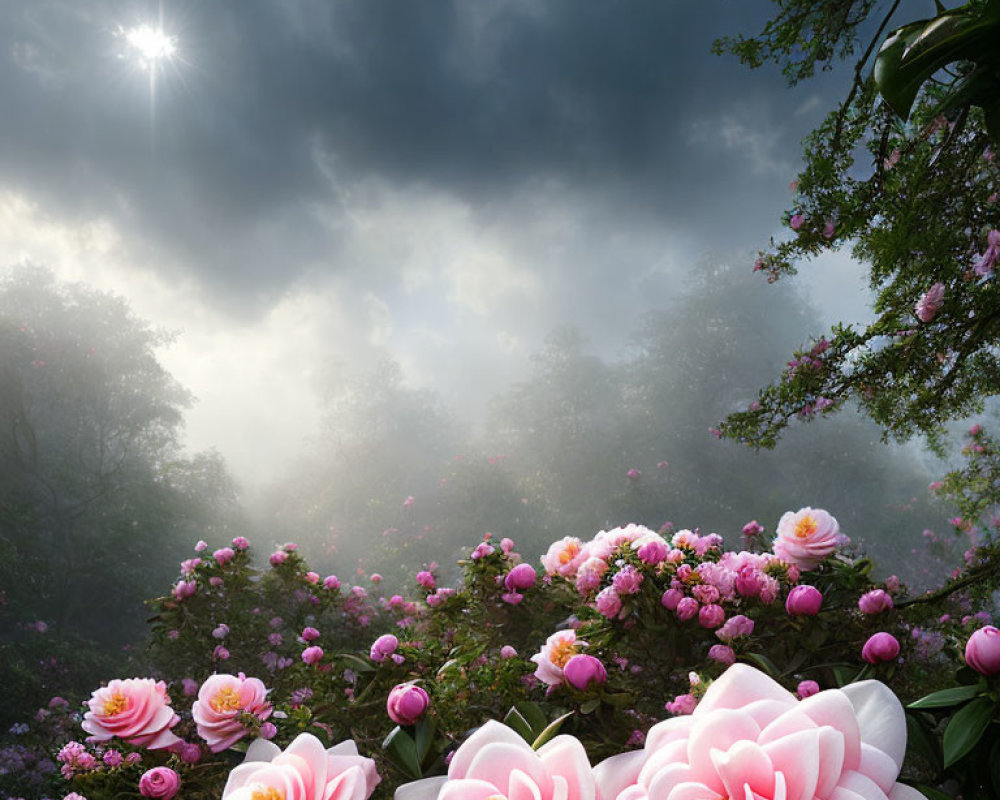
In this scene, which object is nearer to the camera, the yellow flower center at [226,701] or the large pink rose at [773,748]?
the large pink rose at [773,748]

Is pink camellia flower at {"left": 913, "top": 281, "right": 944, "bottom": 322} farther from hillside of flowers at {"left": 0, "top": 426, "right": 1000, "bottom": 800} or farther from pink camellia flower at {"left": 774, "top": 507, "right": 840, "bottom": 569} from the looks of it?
pink camellia flower at {"left": 774, "top": 507, "right": 840, "bottom": 569}

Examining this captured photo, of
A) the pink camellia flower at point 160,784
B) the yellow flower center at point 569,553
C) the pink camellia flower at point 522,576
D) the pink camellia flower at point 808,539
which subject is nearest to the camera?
the pink camellia flower at point 160,784

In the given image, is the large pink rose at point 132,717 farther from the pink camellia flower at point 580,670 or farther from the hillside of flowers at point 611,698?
the pink camellia flower at point 580,670

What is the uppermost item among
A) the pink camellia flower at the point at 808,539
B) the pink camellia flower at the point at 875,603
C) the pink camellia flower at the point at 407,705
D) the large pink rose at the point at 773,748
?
the pink camellia flower at the point at 808,539

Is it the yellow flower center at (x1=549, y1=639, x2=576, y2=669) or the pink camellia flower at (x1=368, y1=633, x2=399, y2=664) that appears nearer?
the yellow flower center at (x1=549, y1=639, x2=576, y2=669)

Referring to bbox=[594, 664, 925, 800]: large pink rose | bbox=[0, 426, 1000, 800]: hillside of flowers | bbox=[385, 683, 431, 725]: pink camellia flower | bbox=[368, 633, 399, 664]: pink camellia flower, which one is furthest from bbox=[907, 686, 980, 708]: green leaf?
bbox=[368, 633, 399, 664]: pink camellia flower

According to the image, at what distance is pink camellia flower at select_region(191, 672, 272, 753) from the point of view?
1097mm

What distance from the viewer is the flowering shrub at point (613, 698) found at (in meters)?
0.47

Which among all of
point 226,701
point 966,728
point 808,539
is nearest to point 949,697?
point 966,728

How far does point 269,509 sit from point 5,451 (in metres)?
7.56

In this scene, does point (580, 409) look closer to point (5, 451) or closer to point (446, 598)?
point (5, 451)

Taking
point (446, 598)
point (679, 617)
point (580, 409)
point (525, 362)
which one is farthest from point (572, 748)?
point (525, 362)

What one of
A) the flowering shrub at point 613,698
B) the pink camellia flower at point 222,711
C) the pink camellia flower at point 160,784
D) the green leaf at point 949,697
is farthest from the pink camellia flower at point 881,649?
the pink camellia flower at point 160,784

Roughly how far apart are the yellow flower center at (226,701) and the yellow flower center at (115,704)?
197 millimetres
